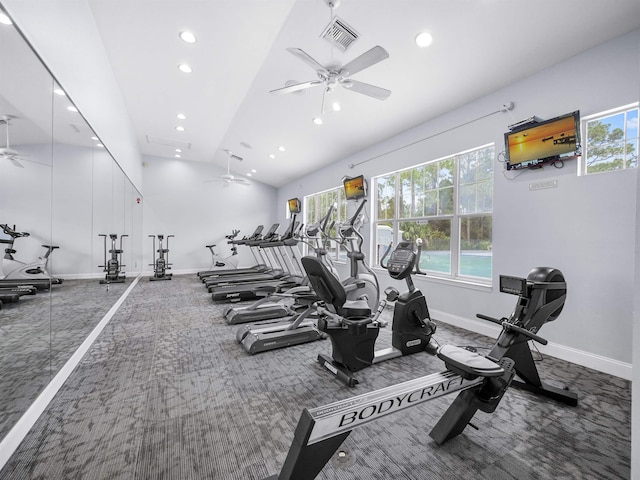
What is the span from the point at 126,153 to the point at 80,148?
11.3 ft

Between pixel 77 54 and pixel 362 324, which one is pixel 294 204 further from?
pixel 362 324

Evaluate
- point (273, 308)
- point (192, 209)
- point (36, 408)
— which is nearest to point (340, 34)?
point (273, 308)

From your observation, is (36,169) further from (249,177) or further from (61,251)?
(249,177)

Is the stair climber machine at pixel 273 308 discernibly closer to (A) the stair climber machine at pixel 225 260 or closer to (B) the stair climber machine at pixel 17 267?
(B) the stair climber machine at pixel 17 267

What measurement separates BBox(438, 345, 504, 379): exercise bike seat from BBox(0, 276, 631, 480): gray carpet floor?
0.51m

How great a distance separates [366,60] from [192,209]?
8662 mm

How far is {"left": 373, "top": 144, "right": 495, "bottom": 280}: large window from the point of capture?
391 centimetres

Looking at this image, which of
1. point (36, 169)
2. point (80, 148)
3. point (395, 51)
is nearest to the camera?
point (36, 169)

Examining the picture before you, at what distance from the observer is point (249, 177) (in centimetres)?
1051

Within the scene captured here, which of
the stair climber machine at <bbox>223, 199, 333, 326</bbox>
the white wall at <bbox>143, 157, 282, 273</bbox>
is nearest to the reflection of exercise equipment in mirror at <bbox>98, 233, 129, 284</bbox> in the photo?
the stair climber machine at <bbox>223, 199, 333, 326</bbox>

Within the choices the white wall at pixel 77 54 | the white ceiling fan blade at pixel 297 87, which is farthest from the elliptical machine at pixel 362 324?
the white wall at pixel 77 54

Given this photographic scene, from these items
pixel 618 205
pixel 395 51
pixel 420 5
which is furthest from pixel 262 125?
pixel 618 205

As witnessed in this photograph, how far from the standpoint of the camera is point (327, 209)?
7.81m

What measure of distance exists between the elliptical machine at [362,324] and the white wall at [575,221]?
54.5 inches
